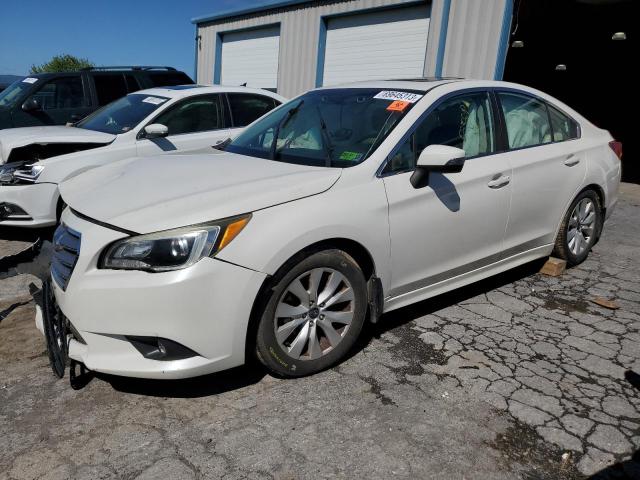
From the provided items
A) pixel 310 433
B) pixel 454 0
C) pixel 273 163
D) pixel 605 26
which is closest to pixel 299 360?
pixel 310 433

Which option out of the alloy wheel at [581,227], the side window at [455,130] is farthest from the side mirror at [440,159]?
the alloy wheel at [581,227]

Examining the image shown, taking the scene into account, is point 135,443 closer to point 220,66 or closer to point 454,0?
point 454,0

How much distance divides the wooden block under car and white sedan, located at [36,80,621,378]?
15.1 inches

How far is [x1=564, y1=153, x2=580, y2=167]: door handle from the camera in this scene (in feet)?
13.9

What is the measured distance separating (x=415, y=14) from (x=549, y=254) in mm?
7627

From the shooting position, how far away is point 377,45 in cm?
1142

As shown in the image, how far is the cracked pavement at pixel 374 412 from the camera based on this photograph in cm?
227

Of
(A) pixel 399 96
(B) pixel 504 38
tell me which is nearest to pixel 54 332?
(A) pixel 399 96

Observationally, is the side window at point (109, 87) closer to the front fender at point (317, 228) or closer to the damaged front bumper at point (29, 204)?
the damaged front bumper at point (29, 204)

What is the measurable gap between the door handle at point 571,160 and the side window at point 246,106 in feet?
12.0

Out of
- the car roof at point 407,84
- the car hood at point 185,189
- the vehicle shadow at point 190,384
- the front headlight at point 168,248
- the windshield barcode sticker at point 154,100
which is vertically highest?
the car roof at point 407,84

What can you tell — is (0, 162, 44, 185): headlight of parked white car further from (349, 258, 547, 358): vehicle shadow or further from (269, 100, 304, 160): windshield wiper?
(349, 258, 547, 358): vehicle shadow

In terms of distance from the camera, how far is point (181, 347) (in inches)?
97.0

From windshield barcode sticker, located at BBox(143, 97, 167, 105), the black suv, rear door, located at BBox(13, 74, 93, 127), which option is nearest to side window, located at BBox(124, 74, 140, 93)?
the black suv
